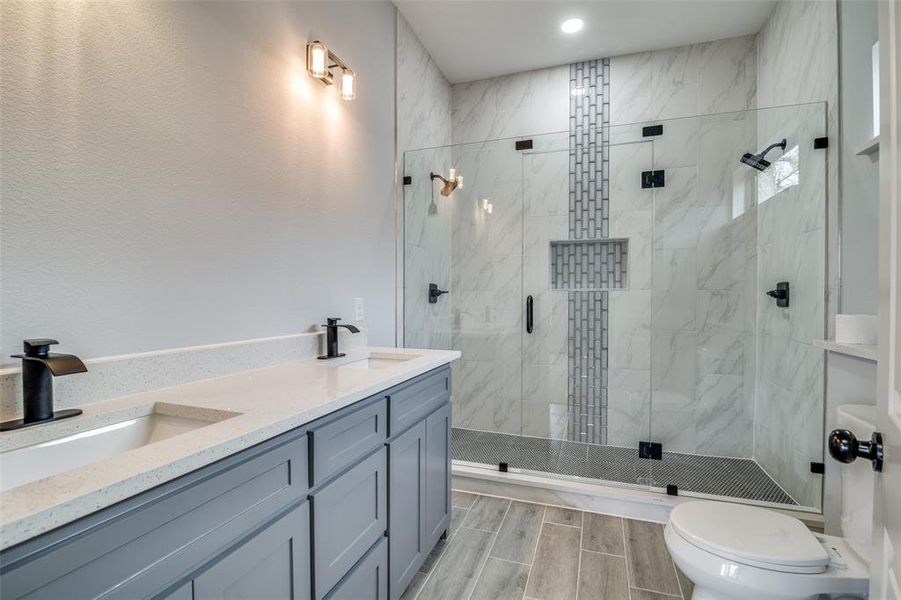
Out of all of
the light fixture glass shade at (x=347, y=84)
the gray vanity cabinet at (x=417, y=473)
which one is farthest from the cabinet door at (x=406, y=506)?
the light fixture glass shade at (x=347, y=84)

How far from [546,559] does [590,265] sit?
2.02 m

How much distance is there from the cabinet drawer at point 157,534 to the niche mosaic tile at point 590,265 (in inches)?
101

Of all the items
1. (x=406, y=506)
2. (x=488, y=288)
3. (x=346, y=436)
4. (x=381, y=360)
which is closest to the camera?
(x=346, y=436)

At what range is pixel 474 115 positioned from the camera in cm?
359

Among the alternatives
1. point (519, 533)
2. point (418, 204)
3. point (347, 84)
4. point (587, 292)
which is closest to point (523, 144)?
point (418, 204)

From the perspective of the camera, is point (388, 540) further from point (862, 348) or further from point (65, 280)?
point (862, 348)

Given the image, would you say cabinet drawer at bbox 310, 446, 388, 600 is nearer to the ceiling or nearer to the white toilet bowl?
the white toilet bowl

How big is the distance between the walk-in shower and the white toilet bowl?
1.01 m

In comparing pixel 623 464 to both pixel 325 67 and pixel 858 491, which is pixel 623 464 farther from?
pixel 325 67

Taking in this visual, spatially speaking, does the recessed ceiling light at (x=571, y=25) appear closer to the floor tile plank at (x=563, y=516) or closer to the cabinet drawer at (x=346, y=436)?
the cabinet drawer at (x=346, y=436)

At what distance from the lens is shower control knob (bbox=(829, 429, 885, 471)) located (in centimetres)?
61

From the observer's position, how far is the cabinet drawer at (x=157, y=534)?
0.54 m

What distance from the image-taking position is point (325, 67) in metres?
1.81

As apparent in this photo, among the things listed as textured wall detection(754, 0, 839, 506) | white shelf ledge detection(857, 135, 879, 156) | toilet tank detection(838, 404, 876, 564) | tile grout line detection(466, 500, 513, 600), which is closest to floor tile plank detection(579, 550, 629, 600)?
tile grout line detection(466, 500, 513, 600)
